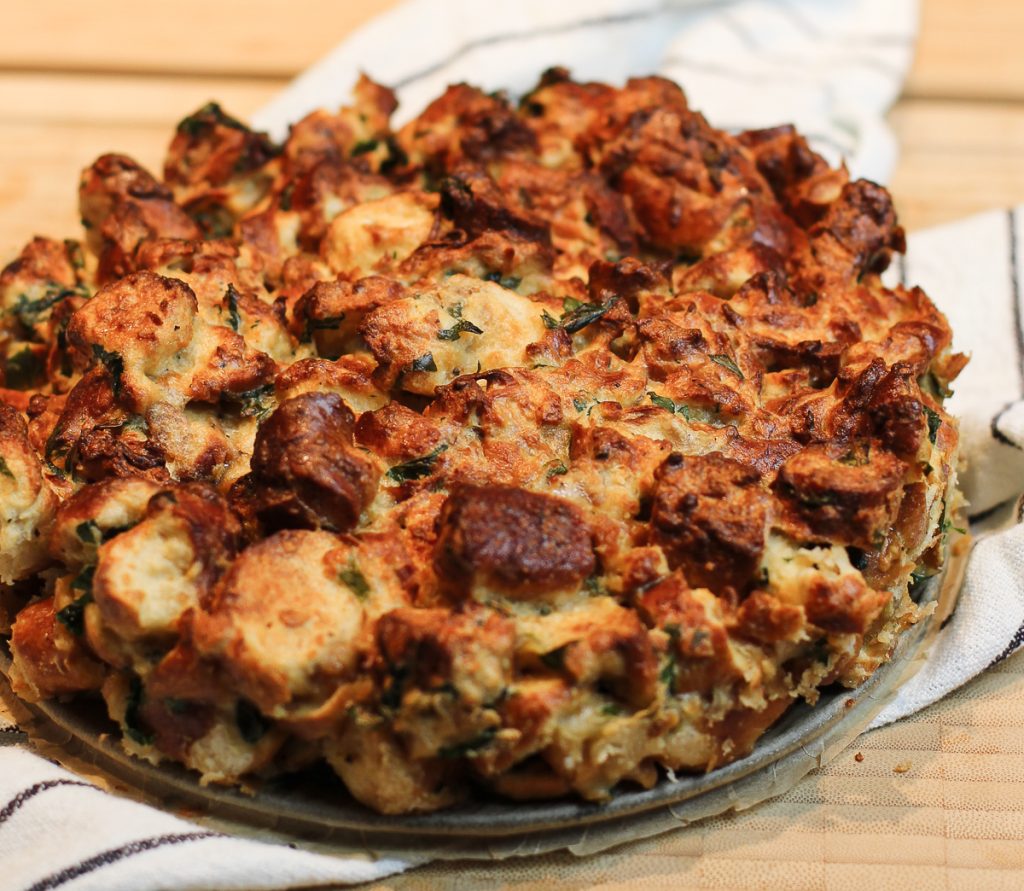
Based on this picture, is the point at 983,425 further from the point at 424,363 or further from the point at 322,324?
the point at 322,324

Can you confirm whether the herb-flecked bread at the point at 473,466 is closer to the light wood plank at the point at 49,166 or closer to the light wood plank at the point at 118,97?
the light wood plank at the point at 49,166

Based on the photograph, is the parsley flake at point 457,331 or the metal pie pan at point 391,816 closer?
the metal pie pan at point 391,816

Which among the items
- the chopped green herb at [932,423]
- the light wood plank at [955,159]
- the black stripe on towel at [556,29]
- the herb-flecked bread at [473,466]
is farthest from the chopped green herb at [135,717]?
the light wood plank at [955,159]

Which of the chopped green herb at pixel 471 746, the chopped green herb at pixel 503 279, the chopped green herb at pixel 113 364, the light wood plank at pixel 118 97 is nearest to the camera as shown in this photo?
the chopped green herb at pixel 471 746

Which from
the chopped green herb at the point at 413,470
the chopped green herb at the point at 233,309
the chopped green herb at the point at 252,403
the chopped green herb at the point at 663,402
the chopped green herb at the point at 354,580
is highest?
the chopped green herb at the point at 233,309

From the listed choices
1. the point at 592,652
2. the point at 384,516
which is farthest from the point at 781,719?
the point at 384,516

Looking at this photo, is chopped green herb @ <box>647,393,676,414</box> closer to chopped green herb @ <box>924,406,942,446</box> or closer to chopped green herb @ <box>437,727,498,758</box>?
chopped green herb @ <box>924,406,942,446</box>

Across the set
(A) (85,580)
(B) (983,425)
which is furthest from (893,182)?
(A) (85,580)
